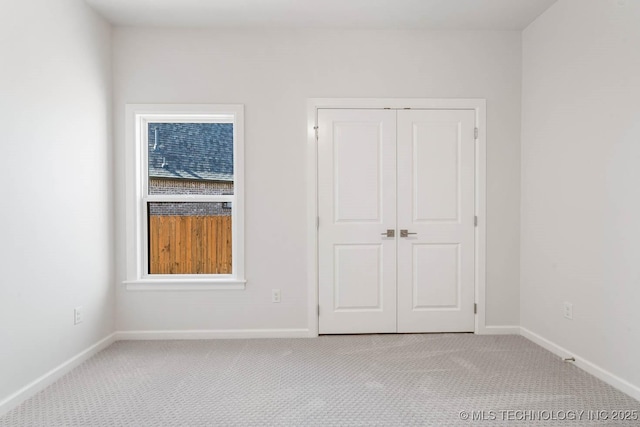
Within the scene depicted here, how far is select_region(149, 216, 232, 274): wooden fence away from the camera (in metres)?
3.45

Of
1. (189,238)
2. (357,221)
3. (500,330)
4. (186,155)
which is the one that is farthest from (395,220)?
(186,155)

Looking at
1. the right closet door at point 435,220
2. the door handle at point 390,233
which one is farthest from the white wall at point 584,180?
the door handle at point 390,233

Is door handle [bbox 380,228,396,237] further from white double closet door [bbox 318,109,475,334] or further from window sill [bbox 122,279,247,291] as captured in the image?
window sill [bbox 122,279,247,291]

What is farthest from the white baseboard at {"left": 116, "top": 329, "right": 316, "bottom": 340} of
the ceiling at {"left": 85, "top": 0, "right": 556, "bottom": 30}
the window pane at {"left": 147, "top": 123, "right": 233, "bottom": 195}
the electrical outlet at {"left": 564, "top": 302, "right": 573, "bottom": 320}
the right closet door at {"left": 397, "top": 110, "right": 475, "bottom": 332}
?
the ceiling at {"left": 85, "top": 0, "right": 556, "bottom": 30}

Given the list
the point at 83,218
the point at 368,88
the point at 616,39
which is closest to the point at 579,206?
the point at 616,39

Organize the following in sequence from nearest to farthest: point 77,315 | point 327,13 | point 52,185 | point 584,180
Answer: point 52,185 → point 584,180 → point 77,315 → point 327,13

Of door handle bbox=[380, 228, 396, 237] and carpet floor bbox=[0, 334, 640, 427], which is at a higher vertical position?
door handle bbox=[380, 228, 396, 237]

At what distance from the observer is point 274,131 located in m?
3.33

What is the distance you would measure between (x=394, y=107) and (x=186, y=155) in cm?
198

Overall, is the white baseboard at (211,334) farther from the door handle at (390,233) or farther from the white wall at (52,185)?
the door handle at (390,233)

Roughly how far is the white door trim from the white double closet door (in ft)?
0.17

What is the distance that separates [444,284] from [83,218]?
123 inches

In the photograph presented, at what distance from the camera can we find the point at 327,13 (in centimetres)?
305

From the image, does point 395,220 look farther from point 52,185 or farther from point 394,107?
point 52,185
